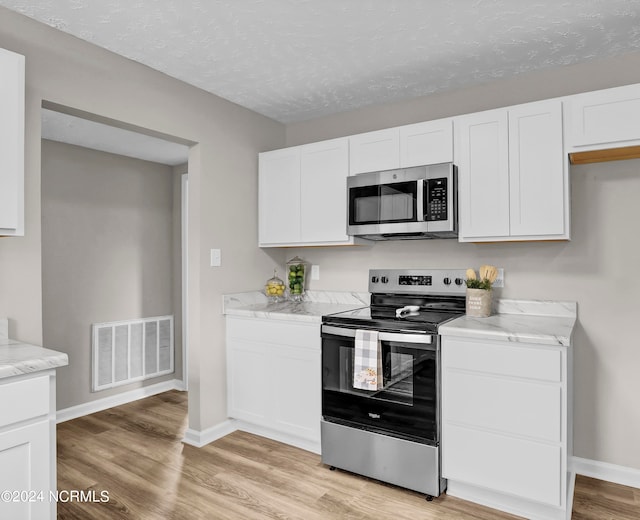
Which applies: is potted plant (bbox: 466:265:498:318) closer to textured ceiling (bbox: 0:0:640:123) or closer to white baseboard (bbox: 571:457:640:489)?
white baseboard (bbox: 571:457:640:489)

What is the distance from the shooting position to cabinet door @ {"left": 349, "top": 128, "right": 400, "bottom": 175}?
2893mm

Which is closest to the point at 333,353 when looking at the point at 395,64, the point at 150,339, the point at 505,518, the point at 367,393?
the point at 367,393

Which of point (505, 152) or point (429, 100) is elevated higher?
point (429, 100)

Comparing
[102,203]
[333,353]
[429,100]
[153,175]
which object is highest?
[429,100]

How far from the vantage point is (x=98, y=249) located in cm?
390

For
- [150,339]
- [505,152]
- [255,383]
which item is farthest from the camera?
[150,339]

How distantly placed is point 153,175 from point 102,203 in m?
0.63

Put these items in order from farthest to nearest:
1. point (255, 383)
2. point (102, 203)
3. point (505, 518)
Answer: point (102, 203), point (255, 383), point (505, 518)

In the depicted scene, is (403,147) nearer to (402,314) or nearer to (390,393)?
(402,314)

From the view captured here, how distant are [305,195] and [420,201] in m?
0.93

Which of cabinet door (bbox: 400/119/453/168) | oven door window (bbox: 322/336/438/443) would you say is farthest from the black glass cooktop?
cabinet door (bbox: 400/119/453/168)

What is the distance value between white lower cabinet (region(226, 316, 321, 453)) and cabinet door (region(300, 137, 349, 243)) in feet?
2.40

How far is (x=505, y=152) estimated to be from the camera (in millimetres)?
2508

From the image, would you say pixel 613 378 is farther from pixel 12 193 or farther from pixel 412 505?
pixel 12 193
